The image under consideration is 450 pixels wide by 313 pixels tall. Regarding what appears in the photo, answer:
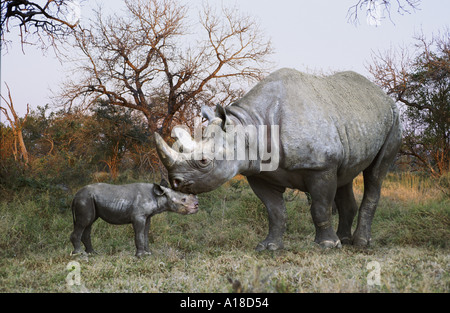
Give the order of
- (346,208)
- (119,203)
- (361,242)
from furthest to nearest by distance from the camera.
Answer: (346,208)
(361,242)
(119,203)

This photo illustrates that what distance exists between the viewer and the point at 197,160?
14.4ft

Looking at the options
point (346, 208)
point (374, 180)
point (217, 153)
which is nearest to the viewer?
point (217, 153)

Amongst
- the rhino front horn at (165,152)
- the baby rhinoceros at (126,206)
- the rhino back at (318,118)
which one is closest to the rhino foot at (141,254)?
Answer: the baby rhinoceros at (126,206)

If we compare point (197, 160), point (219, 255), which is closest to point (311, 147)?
point (197, 160)

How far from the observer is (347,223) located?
247 inches

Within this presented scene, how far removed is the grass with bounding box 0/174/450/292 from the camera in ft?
12.1

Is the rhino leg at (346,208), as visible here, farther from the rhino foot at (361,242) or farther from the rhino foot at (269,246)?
the rhino foot at (269,246)

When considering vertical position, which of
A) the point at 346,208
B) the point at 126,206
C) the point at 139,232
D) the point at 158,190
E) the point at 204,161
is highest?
the point at 204,161

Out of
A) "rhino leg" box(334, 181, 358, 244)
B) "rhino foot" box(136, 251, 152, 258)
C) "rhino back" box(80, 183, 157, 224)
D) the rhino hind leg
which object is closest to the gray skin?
"rhino leg" box(334, 181, 358, 244)

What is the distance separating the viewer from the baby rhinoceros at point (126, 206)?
495cm

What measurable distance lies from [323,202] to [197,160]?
1.62 m

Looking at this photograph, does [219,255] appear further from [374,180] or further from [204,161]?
[374,180]

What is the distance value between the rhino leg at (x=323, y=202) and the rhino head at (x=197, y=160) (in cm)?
101

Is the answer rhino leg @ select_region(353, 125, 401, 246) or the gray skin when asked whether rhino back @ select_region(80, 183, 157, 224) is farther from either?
rhino leg @ select_region(353, 125, 401, 246)
